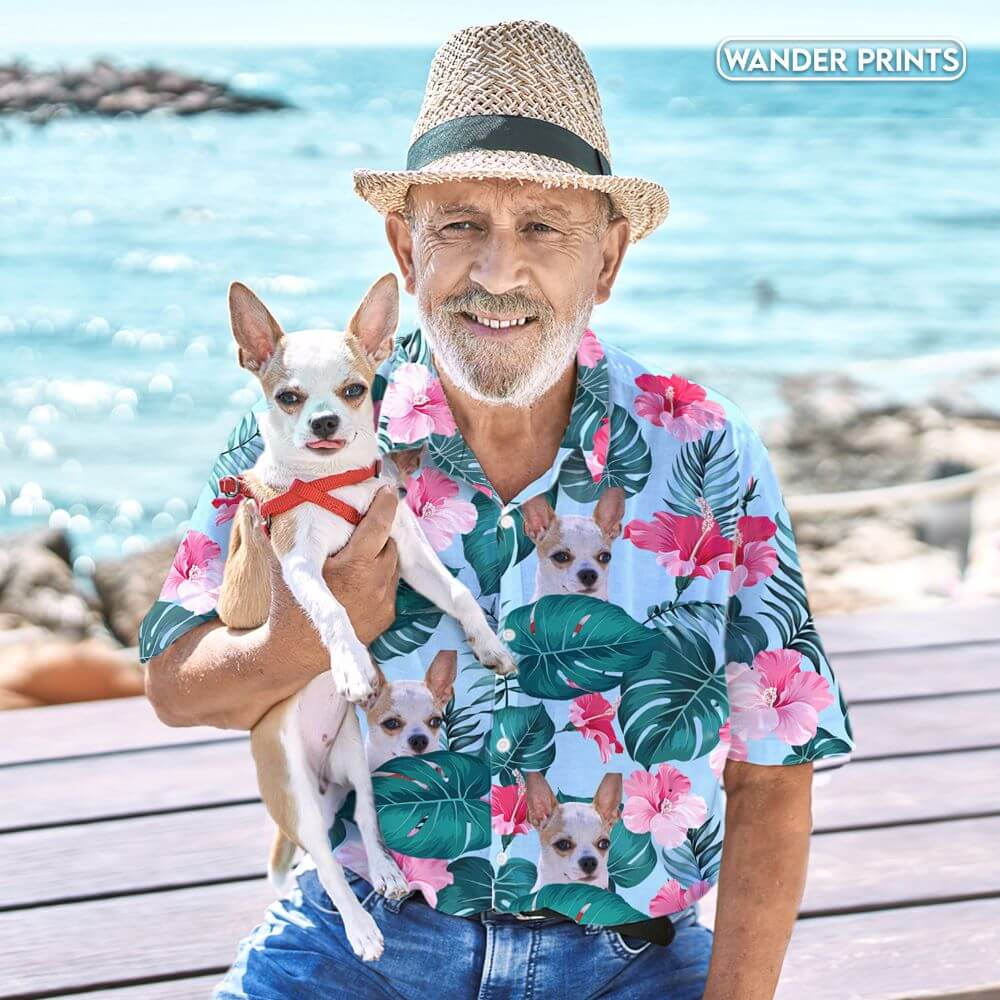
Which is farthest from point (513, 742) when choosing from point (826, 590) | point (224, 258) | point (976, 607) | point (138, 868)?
point (224, 258)

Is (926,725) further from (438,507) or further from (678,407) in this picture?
(438,507)

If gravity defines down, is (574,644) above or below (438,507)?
below

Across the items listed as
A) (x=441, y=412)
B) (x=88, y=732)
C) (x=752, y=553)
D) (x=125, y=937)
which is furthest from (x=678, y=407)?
(x=88, y=732)

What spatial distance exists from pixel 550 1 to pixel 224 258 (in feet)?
26.5

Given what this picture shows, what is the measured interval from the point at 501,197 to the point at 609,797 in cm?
84

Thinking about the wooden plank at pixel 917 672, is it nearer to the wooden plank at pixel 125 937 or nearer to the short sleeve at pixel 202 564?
the wooden plank at pixel 125 937

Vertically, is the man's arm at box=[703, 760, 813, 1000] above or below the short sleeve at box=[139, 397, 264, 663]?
below

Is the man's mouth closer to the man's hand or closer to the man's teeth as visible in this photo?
the man's teeth

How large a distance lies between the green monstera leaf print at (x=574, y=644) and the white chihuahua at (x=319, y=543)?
0.13ft

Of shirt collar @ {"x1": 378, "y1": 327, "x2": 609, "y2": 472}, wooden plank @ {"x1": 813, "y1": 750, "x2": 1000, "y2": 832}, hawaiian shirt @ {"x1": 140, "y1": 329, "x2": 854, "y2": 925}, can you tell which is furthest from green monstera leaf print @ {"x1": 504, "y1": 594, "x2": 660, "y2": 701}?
wooden plank @ {"x1": 813, "y1": 750, "x2": 1000, "y2": 832}

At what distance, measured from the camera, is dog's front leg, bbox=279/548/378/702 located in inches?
66.5

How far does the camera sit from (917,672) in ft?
10.2

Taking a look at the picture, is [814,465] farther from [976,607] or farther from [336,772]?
[336,772]

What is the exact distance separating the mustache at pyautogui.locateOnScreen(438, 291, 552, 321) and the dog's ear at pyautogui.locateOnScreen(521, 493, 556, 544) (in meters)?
0.26
